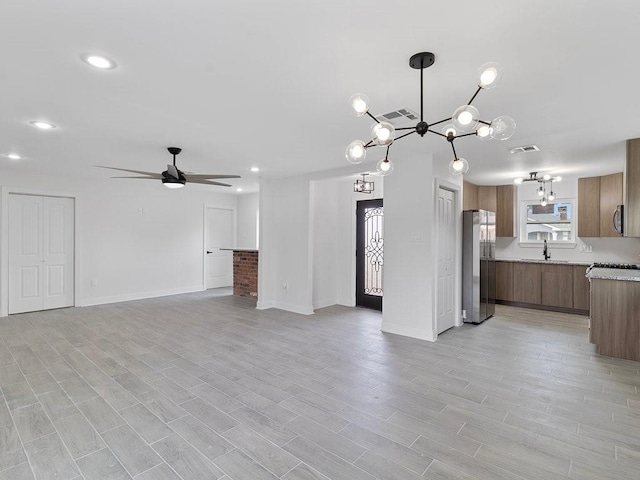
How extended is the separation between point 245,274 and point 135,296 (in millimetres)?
2328

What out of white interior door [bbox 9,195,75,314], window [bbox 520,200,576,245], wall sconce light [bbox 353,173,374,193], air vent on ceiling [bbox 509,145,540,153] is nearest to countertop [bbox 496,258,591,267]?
window [bbox 520,200,576,245]

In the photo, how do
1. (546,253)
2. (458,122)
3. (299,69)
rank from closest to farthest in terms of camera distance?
(458,122) < (299,69) < (546,253)

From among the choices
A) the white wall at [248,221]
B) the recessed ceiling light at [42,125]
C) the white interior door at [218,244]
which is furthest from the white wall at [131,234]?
the recessed ceiling light at [42,125]

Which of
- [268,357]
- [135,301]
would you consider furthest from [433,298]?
[135,301]

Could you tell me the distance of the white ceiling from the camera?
1.72 m

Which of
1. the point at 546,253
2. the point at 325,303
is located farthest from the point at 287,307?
the point at 546,253

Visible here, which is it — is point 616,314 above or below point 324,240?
below

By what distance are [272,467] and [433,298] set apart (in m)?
3.12

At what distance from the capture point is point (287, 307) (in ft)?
20.8

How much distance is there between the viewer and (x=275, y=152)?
4.54 metres

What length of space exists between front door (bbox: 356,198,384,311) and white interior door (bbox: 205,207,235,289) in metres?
4.10

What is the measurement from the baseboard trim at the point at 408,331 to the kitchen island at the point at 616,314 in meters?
1.82

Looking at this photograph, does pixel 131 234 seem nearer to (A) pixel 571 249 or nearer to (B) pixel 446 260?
(B) pixel 446 260

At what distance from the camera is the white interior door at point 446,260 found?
4812 mm
